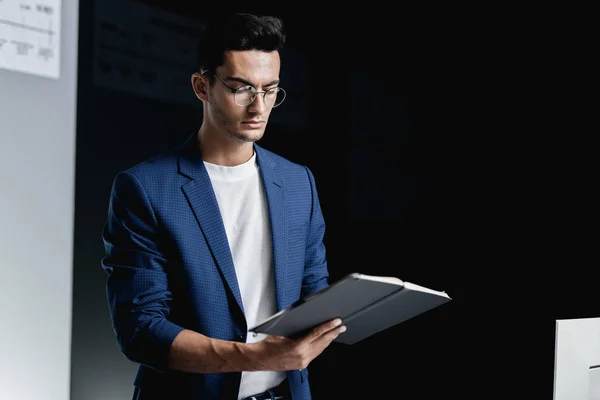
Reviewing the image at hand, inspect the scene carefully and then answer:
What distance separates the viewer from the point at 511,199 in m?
2.51

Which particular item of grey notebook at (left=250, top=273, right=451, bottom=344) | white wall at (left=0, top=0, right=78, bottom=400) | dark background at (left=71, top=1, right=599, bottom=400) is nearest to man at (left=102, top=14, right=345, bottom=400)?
grey notebook at (left=250, top=273, right=451, bottom=344)

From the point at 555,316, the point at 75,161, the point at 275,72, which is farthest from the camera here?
the point at 75,161

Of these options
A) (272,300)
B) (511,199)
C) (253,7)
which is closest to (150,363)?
(272,300)

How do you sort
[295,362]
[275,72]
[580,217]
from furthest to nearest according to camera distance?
[580,217] → [275,72] → [295,362]

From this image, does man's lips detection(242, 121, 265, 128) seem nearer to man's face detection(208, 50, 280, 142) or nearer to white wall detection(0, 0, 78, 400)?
man's face detection(208, 50, 280, 142)

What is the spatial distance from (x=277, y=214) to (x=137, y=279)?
1.15 ft

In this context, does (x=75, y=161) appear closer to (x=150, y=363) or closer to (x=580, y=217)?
(x=150, y=363)

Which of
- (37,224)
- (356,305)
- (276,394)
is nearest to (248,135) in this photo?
(356,305)

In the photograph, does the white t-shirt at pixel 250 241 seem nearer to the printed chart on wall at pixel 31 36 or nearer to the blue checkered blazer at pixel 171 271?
the blue checkered blazer at pixel 171 271

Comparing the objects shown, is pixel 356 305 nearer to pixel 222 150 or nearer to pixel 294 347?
pixel 294 347

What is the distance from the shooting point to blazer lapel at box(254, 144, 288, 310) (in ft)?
4.94

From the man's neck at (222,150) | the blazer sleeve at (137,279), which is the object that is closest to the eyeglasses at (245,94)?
the man's neck at (222,150)

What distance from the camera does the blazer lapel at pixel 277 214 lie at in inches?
59.2

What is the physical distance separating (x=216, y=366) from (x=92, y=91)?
173 cm
